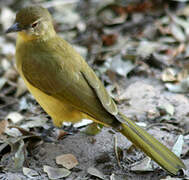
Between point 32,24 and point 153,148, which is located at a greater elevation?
point 32,24

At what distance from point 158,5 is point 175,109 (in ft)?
8.19

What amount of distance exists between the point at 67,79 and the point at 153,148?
1081 millimetres

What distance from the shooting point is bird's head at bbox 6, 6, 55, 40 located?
3.92 metres

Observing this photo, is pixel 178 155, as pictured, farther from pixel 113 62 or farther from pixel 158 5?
pixel 158 5

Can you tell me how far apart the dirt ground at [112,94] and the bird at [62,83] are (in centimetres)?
→ 29

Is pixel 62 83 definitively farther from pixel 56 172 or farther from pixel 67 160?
pixel 56 172

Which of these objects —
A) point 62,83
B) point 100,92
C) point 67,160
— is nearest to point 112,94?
point 100,92

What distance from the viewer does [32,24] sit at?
3969mm

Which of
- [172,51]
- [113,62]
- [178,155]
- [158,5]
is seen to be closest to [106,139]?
[178,155]

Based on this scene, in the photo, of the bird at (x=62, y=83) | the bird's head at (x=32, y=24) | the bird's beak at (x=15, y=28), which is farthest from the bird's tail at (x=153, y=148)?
the bird's beak at (x=15, y=28)

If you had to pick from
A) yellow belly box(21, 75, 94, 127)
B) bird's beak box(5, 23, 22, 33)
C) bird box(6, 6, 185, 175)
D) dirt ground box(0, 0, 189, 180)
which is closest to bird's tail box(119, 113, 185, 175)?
bird box(6, 6, 185, 175)

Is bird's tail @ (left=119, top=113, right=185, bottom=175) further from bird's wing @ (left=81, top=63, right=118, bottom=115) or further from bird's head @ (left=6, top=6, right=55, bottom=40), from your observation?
bird's head @ (left=6, top=6, right=55, bottom=40)

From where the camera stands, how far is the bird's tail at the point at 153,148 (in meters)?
3.32

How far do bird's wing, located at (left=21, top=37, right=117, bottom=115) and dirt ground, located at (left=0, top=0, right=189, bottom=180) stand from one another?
481 millimetres
